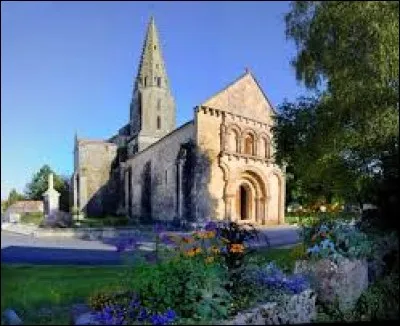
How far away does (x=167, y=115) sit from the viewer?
5016 cm

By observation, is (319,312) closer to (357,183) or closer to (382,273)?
(382,273)

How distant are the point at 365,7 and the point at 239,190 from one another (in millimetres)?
29985

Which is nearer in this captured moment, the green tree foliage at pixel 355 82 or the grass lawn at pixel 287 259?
the green tree foliage at pixel 355 82

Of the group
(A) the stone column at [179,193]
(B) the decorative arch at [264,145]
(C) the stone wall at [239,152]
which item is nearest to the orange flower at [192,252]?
(C) the stone wall at [239,152]

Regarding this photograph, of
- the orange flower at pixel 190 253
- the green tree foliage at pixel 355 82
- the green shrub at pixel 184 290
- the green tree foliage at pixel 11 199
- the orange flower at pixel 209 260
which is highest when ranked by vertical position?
the green tree foliage at pixel 355 82

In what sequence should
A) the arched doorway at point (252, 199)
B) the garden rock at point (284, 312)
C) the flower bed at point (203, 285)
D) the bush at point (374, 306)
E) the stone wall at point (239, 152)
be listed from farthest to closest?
the arched doorway at point (252, 199), the stone wall at point (239, 152), the bush at point (374, 306), the garden rock at point (284, 312), the flower bed at point (203, 285)

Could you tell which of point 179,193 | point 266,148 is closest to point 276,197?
point 266,148

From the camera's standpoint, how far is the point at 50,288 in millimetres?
8812

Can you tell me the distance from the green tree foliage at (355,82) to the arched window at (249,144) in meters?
23.7

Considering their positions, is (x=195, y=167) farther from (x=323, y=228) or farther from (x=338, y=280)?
(x=338, y=280)

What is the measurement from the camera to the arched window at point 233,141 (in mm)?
35562

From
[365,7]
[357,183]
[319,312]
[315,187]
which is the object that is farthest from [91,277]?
[315,187]

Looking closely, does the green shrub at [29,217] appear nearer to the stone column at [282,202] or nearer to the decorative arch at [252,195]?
the decorative arch at [252,195]

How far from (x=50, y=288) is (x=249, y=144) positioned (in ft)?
97.1
